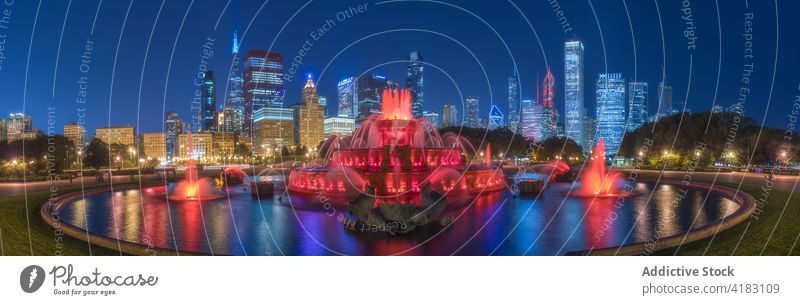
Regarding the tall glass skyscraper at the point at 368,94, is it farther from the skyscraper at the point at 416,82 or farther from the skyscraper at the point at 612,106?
the skyscraper at the point at 612,106

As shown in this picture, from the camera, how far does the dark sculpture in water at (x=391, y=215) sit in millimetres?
16344

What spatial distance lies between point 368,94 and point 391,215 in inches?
4113

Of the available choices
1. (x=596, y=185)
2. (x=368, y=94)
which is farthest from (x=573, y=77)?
(x=596, y=185)

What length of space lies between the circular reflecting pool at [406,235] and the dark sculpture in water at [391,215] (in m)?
0.32

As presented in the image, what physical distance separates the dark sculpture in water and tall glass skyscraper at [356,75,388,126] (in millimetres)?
94607

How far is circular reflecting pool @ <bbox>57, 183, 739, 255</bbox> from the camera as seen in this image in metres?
14.5

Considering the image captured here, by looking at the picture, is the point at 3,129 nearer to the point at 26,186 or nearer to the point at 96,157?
the point at 96,157

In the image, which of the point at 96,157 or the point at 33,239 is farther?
the point at 96,157

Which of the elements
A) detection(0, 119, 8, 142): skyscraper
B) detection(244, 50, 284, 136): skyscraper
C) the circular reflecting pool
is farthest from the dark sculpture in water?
detection(244, 50, 284, 136): skyscraper

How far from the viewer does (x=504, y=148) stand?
101875mm

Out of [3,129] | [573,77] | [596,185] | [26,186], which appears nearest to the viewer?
[596,185]

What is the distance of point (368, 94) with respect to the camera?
392 feet
